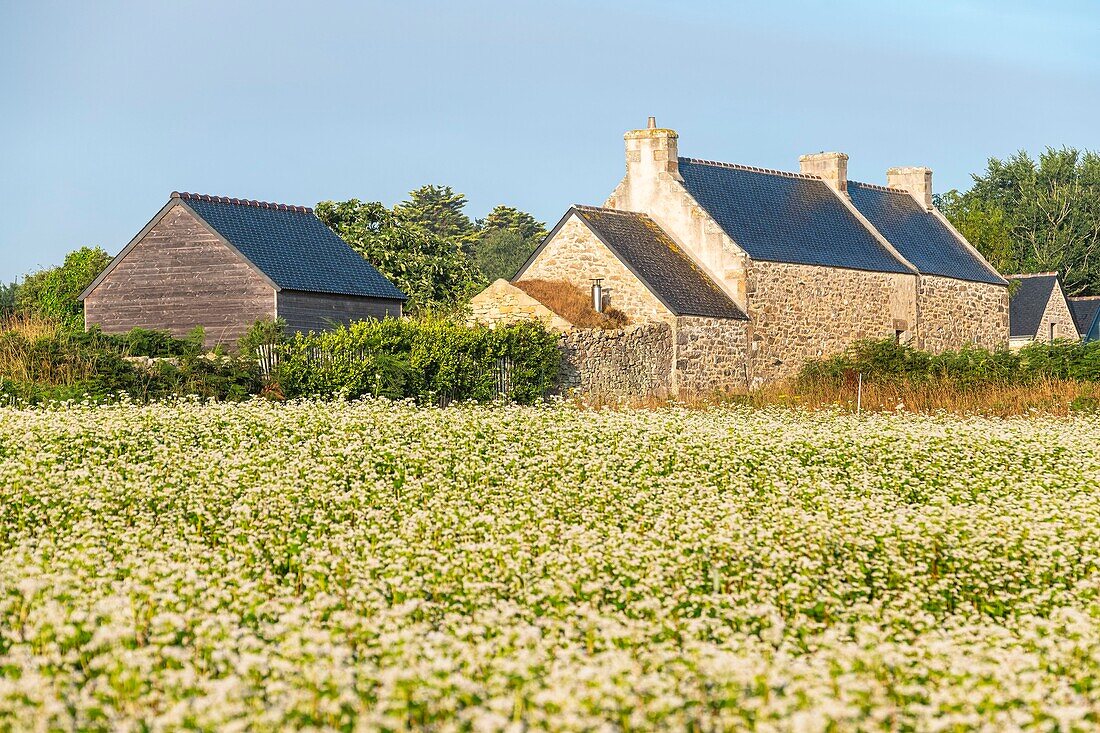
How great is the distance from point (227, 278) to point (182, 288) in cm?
130

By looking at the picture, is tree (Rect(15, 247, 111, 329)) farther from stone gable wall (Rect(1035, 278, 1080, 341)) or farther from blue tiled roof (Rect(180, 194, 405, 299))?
stone gable wall (Rect(1035, 278, 1080, 341))

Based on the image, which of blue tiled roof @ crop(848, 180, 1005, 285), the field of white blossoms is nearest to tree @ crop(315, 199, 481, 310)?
blue tiled roof @ crop(848, 180, 1005, 285)

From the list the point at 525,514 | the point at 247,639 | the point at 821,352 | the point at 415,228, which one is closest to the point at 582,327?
the point at 821,352

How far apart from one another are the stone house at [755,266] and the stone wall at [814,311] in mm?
41

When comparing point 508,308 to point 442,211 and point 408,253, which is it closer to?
point 408,253

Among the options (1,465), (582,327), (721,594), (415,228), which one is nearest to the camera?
(721,594)

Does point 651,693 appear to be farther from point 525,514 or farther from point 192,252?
point 192,252

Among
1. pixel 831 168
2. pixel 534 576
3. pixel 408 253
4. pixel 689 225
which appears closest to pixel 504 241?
pixel 408 253

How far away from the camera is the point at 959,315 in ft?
135

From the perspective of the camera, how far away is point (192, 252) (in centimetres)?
3119

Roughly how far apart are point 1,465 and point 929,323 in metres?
31.4

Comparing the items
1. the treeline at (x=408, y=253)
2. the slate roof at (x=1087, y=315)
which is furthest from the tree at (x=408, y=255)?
the slate roof at (x=1087, y=315)

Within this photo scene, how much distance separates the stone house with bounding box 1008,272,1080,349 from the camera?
5309 cm

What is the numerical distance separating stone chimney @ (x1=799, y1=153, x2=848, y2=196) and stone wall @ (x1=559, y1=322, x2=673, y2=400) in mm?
12071
